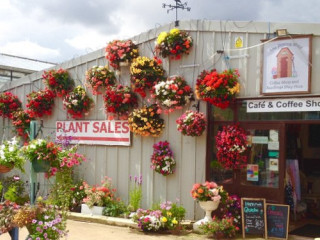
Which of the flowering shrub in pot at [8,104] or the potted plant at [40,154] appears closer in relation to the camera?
the potted plant at [40,154]

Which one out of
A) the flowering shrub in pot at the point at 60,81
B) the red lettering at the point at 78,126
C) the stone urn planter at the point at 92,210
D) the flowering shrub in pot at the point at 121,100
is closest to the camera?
the stone urn planter at the point at 92,210

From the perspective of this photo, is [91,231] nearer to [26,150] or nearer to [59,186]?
[59,186]

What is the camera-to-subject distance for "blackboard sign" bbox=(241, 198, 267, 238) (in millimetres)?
8305

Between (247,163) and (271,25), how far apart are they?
2.84 m

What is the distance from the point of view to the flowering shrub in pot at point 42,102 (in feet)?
40.7

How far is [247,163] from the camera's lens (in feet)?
29.1

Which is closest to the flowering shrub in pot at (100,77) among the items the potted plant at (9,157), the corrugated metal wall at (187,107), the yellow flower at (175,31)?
the corrugated metal wall at (187,107)

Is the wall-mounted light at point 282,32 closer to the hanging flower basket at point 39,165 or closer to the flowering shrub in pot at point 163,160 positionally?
the flowering shrub in pot at point 163,160

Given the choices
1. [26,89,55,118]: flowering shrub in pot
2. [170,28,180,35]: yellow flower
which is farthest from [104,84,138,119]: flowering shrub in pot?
[26,89,55,118]: flowering shrub in pot

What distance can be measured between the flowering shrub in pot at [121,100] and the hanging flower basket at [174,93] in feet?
3.15

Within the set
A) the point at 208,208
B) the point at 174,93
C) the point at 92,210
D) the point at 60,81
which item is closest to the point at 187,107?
the point at 174,93

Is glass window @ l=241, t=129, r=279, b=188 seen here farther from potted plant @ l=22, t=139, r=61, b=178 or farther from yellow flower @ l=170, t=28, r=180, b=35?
potted plant @ l=22, t=139, r=61, b=178

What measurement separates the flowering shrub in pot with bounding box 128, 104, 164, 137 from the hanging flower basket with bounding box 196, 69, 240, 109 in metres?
1.40

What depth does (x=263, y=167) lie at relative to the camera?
8711mm
